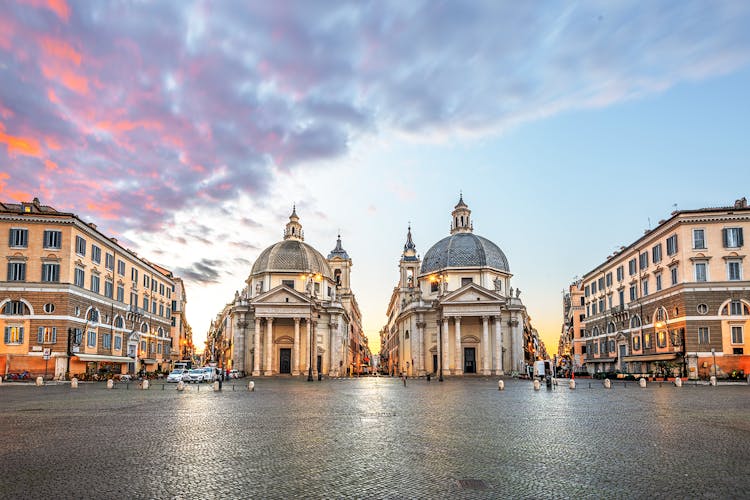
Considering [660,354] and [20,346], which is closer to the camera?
[20,346]

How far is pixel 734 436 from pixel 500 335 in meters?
62.6

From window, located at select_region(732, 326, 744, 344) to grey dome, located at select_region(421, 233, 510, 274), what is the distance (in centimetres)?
3423

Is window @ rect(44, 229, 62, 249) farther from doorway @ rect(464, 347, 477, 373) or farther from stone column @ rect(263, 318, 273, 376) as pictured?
doorway @ rect(464, 347, 477, 373)

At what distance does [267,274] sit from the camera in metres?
87.1

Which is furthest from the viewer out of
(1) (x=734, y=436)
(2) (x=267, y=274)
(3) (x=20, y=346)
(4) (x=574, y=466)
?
(2) (x=267, y=274)

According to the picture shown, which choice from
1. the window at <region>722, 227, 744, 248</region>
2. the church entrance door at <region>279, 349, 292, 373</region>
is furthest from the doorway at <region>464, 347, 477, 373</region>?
the window at <region>722, 227, 744, 248</region>

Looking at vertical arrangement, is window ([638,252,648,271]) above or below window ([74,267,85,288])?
above

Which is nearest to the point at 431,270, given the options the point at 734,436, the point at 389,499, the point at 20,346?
the point at 20,346

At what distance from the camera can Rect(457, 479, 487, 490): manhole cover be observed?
33.2 feet

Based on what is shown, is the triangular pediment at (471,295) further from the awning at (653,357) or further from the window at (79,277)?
the window at (79,277)

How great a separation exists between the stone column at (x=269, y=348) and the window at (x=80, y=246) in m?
28.0

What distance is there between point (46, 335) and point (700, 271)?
5673cm

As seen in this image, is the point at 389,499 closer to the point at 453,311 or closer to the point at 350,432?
the point at 350,432

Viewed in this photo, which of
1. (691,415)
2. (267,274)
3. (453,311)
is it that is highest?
(267,274)
